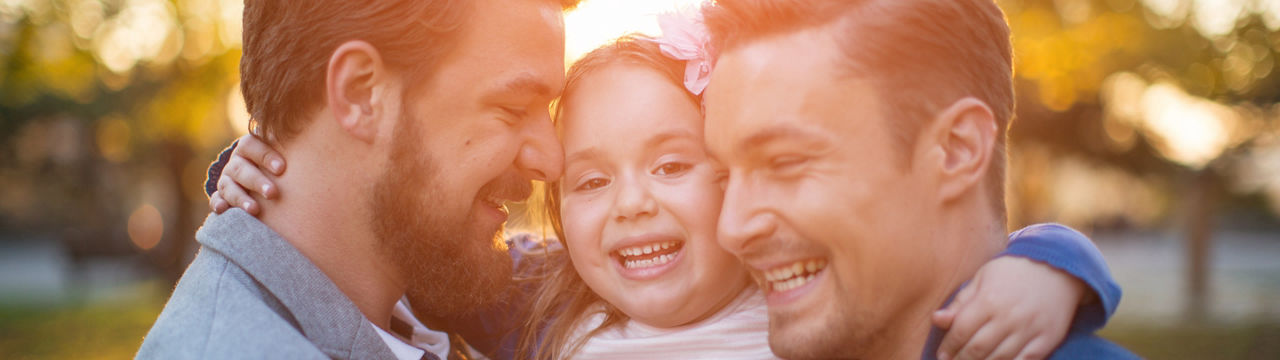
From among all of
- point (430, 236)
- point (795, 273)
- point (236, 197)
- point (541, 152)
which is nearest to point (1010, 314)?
point (795, 273)

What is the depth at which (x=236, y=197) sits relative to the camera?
2971 mm

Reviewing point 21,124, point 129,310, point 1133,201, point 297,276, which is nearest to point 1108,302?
point 297,276

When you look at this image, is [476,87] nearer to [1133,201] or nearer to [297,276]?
[297,276]

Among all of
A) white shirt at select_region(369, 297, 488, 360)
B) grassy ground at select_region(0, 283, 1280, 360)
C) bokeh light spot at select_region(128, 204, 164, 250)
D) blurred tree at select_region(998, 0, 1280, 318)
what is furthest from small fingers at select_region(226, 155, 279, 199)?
bokeh light spot at select_region(128, 204, 164, 250)

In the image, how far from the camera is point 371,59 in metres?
3.04

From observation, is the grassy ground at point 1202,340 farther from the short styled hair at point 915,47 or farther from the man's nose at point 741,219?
the man's nose at point 741,219

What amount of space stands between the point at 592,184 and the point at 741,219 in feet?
2.77

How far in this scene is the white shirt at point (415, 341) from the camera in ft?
10.1

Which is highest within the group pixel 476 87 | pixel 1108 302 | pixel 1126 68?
pixel 476 87

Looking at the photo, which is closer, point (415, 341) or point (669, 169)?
point (669, 169)

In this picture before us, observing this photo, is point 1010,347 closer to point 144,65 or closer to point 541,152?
point 541,152

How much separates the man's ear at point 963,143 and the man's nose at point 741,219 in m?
0.48

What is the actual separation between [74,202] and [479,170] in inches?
1494

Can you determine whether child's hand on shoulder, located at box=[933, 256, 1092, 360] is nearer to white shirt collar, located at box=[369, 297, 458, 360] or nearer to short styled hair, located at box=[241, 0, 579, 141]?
white shirt collar, located at box=[369, 297, 458, 360]
